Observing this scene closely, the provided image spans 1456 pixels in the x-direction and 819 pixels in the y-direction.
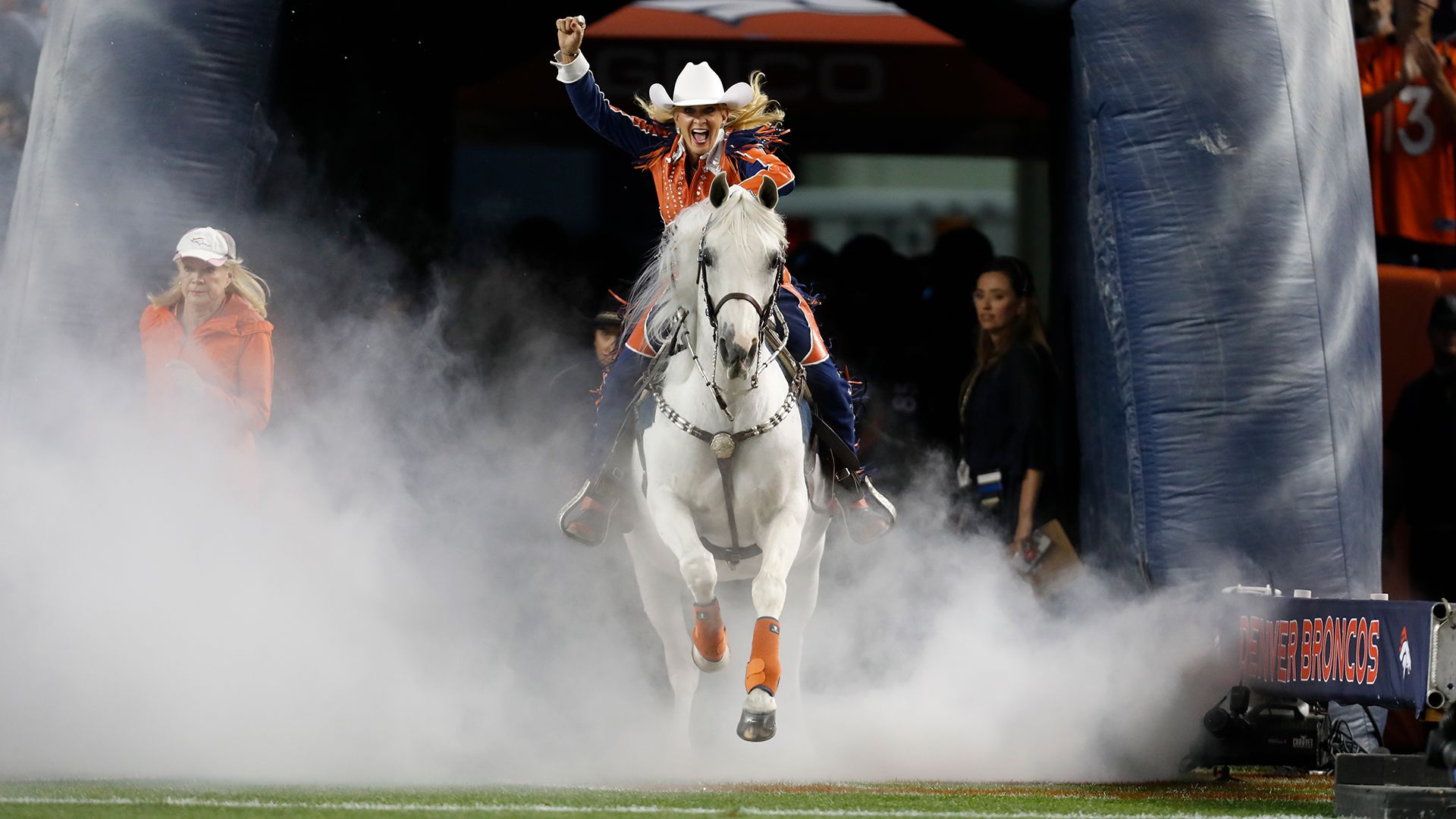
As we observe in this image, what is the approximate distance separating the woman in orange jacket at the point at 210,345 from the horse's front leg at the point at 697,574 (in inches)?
91.4

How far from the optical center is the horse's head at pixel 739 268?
6102mm

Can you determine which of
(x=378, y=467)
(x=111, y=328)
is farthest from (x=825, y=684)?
(x=111, y=328)

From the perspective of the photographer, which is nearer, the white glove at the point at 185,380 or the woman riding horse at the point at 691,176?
the woman riding horse at the point at 691,176

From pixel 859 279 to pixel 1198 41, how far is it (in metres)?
2.88

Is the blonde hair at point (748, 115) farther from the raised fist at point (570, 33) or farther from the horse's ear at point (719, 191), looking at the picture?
the horse's ear at point (719, 191)

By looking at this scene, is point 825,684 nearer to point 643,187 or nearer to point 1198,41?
point 1198,41

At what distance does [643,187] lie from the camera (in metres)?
12.4

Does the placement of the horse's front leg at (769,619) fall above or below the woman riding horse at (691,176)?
below

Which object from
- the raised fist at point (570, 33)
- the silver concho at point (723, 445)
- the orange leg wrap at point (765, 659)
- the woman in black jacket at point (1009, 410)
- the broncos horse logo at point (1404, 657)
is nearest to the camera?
the broncos horse logo at point (1404, 657)

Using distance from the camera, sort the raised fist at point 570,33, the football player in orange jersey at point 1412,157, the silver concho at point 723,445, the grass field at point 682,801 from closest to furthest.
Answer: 1. the grass field at point 682,801
2. the silver concho at point 723,445
3. the raised fist at point 570,33
4. the football player in orange jersey at point 1412,157

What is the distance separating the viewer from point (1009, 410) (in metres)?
9.16

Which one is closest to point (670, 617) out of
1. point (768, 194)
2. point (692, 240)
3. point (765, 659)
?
point (765, 659)

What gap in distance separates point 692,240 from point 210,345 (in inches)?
105

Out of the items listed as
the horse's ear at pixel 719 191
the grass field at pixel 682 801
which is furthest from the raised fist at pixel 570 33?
the grass field at pixel 682 801
